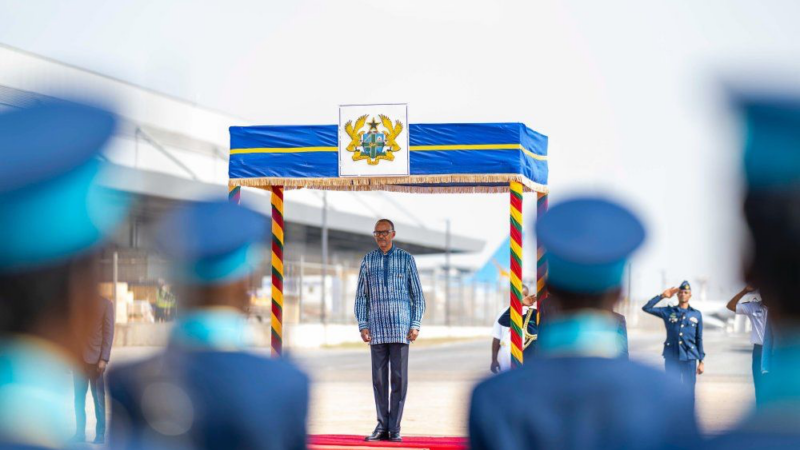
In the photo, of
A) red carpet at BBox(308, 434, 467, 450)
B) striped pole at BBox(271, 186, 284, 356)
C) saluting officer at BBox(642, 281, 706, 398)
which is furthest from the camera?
saluting officer at BBox(642, 281, 706, 398)

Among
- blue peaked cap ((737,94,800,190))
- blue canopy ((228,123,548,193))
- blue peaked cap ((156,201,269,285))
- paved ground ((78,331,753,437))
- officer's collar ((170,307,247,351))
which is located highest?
blue canopy ((228,123,548,193))

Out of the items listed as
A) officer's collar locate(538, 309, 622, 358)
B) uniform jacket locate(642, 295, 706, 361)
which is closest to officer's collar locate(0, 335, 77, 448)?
officer's collar locate(538, 309, 622, 358)

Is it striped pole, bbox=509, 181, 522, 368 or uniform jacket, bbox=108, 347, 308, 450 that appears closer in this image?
uniform jacket, bbox=108, 347, 308, 450

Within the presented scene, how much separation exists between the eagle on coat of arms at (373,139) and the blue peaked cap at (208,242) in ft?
24.8

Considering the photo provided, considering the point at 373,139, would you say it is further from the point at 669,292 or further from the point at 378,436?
the point at 669,292

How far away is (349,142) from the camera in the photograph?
10.3 m

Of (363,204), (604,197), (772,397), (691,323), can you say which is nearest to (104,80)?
(604,197)

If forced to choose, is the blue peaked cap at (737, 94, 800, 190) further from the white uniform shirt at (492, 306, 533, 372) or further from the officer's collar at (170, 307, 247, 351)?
the white uniform shirt at (492, 306, 533, 372)

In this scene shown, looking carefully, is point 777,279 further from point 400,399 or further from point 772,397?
point 400,399

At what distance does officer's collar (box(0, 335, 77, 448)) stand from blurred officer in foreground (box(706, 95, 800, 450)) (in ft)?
3.29

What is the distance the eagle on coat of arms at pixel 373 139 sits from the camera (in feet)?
33.6

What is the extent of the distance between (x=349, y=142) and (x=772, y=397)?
28.3 ft

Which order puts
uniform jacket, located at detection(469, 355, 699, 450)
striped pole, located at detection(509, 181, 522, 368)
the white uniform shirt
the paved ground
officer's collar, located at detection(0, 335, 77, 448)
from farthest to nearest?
the white uniform shirt, striped pole, located at detection(509, 181, 522, 368), the paved ground, uniform jacket, located at detection(469, 355, 699, 450), officer's collar, located at detection(0, 335, 77, 448)

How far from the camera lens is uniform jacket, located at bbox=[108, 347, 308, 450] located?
7.48 feet
